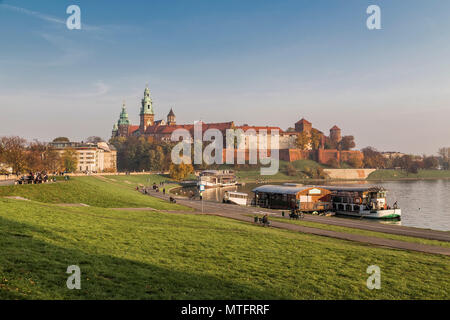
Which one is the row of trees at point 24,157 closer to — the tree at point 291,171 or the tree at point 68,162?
the tree at point 68,162

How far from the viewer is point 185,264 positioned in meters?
15.6

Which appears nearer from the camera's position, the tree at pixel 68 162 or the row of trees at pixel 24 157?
the row of trees at pixel 24 157

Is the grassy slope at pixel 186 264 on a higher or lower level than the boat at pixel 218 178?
higher

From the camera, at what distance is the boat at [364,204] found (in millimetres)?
55188

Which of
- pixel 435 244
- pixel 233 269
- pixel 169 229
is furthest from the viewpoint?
pixel 435 244

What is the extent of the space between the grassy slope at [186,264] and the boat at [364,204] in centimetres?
3526

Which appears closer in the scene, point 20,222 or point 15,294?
point 15,294

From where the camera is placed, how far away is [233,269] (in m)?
15.6

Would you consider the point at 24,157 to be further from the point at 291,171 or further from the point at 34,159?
the point at 291,171

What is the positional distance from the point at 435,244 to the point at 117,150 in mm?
180649

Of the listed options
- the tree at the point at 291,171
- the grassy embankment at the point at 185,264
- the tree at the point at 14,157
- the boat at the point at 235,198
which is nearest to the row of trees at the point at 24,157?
the tree at the point at 14,157

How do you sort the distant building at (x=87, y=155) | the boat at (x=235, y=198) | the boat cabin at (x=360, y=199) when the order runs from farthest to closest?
the distant building at (x=87, y=155)
the boat at (x=235, y=198)
the boat cabin at (x=360, y=199)
